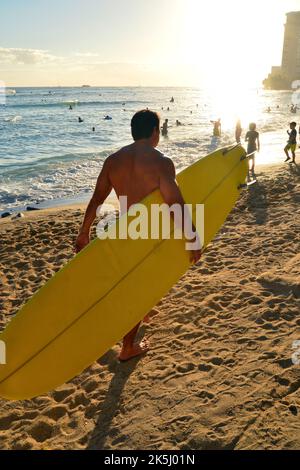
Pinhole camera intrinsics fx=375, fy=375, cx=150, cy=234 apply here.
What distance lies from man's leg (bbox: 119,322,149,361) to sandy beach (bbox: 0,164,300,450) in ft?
0.25

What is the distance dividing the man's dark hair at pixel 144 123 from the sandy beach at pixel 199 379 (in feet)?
6.97

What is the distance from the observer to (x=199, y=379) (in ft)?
10.8

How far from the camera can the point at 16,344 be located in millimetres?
2980

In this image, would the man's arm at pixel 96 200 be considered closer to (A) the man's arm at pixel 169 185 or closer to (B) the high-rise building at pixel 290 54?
(A) the man's arm at pixel 169 185

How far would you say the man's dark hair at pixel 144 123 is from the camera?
317 cm

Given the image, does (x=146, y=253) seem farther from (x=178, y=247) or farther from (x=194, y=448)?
(x=194, y=448)

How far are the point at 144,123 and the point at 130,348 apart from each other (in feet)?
7.00

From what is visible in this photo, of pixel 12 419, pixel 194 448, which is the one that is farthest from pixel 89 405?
pixel 194 448

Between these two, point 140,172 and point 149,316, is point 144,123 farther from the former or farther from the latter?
point 149,316

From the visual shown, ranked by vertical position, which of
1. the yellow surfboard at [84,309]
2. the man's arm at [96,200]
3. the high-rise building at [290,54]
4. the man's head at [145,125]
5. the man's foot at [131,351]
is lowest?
the man's foot at [131,351]

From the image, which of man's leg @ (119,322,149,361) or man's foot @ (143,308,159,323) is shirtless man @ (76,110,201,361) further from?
man's foot @ (143,308,159,323)

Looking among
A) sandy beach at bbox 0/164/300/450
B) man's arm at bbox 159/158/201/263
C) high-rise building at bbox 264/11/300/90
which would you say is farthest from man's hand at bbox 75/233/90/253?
high-rise building at bbox 264/11/300/90

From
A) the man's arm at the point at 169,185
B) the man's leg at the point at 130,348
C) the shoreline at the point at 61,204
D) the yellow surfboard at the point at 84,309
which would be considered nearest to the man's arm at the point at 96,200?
the yellow surfboard at the point at 84,309

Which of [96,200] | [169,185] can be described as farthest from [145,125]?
[96,200]
